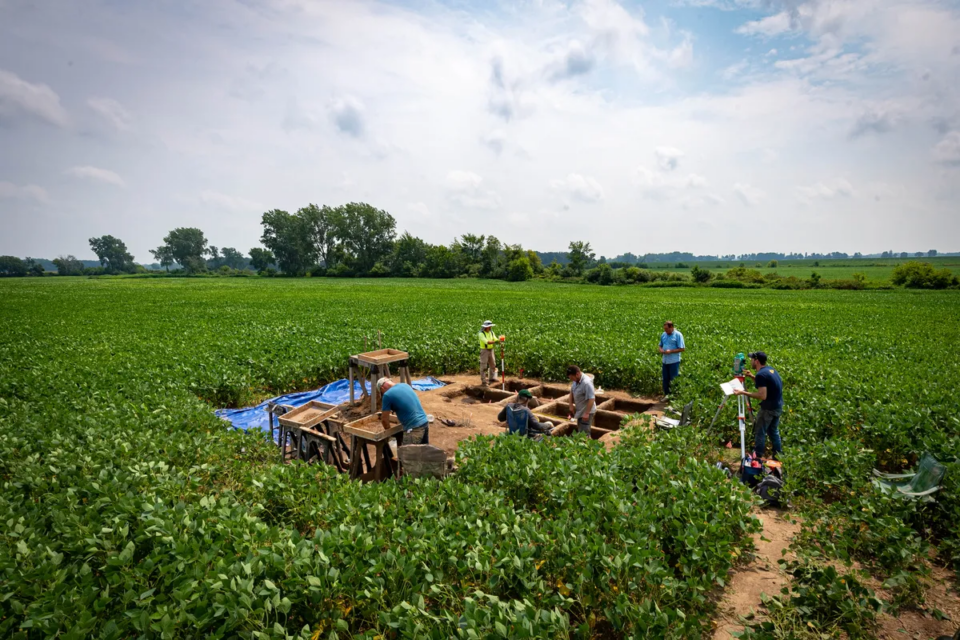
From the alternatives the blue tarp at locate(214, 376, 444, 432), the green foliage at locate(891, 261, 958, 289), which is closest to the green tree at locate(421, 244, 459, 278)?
the green foliage at locate(891, 261, 958, 289)

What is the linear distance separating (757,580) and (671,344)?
725 centimetres

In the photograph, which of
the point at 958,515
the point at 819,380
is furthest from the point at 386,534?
the point at 819,380

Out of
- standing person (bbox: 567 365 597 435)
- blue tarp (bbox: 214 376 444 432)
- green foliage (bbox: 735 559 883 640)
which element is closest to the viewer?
green foliage (bbox: 735 559 883 640)

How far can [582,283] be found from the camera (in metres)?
73.4

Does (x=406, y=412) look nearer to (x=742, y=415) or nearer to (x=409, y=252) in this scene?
(x=742, y=415)

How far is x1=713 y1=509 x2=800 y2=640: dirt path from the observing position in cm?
485

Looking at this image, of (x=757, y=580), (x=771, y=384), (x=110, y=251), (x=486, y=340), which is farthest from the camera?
(x=110, y=251)

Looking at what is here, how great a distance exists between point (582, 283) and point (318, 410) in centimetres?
6708

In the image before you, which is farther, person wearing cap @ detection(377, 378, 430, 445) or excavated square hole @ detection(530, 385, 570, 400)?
excavated square hole @ detection(530, 385, 570, 400)

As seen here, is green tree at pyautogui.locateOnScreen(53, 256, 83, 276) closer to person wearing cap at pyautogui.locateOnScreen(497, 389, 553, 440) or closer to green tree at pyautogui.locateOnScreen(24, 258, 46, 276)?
green tree at pyautogui.locateOnScreen(24, 258, 46, 276)

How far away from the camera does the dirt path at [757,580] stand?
485 centimetres

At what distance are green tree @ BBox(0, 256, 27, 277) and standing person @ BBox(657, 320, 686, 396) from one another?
157014 millimetres

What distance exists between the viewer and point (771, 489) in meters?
7.05

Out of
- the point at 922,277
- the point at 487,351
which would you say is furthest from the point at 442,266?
the point at 487,351
